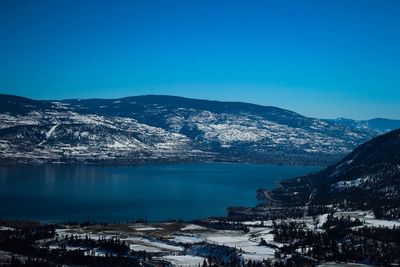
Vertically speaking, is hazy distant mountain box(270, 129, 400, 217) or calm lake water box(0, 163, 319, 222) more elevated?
hazy distant mountain box(270, 129, 400, 217)

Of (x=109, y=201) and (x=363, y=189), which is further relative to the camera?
(x=363, y=189)

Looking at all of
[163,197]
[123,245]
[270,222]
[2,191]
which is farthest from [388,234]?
[2,191]

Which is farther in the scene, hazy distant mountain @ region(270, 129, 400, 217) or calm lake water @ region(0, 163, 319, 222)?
hazy distant mountain @ region(270, 129, 400, 217)

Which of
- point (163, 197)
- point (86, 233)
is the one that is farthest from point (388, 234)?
point (163, 197)

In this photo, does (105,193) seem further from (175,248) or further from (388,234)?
(388,234)

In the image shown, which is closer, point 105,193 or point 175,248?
point 175,248

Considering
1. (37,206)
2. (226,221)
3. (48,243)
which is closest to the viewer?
(48,243)

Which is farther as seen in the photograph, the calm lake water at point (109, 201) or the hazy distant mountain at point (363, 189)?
the hazy distant mountain at point (363, 189)

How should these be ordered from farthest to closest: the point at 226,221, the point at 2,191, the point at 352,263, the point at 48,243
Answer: the point at 2,191 → the point at 226,221 → the point at 48,243 → the point at 352,263

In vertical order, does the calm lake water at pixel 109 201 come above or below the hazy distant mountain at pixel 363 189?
below

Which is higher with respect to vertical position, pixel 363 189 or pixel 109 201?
pixel 363 189
